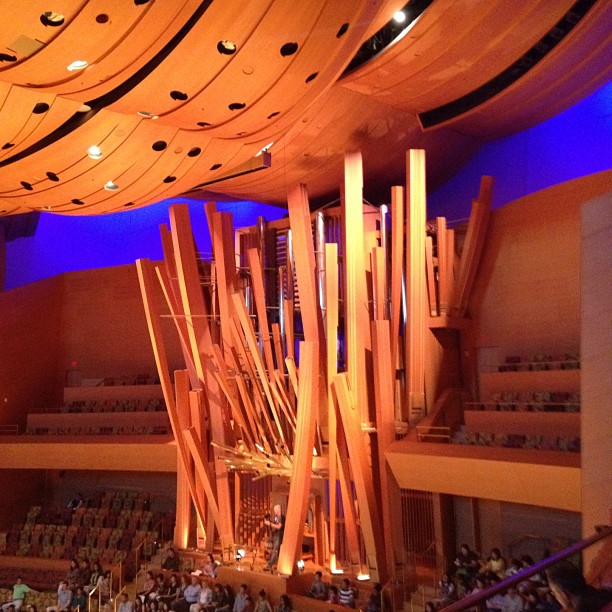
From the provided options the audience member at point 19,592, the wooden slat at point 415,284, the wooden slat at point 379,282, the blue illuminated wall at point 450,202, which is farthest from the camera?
the blue illuminated wall at point 450,202

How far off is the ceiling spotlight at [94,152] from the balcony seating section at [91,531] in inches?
302

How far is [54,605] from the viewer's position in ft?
35.0

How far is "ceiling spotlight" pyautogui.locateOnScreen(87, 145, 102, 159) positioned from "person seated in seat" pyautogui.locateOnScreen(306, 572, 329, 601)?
5844 millimetres

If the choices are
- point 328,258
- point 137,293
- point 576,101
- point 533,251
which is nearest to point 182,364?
point 137,293

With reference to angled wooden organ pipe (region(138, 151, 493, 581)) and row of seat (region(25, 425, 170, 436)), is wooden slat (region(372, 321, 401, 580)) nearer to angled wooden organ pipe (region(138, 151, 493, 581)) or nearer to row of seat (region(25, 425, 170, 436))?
angled wooden organ pipe (region(138, 151, 493, 581))

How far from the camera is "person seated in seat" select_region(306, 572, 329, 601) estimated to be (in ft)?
29.9

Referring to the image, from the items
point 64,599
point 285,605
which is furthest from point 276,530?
point 64,599

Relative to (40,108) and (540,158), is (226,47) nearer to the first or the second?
(40,108)

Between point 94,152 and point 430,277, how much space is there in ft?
19.0

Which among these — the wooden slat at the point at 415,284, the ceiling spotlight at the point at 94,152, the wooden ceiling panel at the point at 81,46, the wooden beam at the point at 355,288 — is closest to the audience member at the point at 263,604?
the wooden beam at the point at 355,288

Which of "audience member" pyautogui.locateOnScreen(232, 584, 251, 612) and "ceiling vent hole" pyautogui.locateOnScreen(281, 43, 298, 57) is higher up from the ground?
"ceiling vent hole" pyautogui.locateOnScreen(281, 43, 298, 57)

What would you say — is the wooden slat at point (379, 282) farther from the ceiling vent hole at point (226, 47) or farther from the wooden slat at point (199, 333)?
the ceiling vent hole at point (226, 47)

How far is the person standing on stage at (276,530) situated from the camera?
10.2 metres

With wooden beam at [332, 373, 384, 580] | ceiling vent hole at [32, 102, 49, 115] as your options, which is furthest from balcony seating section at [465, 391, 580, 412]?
ceiling vent hole at [32, 102, 49, 115]
